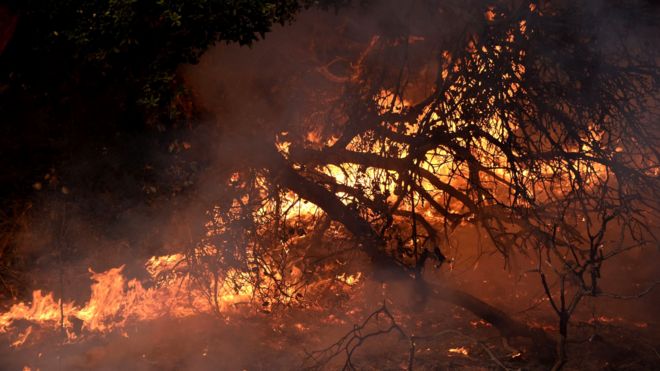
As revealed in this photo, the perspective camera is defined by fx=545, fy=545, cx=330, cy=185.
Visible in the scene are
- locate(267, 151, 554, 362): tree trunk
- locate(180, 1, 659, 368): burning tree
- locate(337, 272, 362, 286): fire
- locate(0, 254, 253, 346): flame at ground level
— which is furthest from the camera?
locate(337, 272, 362, 286): fire

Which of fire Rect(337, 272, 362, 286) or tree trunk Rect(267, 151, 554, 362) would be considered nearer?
tree trunk Rect(267, 151, 554, 362)

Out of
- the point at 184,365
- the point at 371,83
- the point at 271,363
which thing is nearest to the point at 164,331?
the point at 184,365

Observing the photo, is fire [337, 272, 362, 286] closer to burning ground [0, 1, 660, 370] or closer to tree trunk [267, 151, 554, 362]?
burning ground [0, 1, 660, 370]

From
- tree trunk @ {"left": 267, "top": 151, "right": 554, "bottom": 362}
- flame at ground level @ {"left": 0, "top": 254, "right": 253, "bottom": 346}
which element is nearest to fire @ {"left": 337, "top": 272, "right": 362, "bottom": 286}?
tree trunk @ {"left": 267, "top": 151, "right": 554, "bottom": 362}

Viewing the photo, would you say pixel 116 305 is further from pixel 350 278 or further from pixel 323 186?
pixel 350 278

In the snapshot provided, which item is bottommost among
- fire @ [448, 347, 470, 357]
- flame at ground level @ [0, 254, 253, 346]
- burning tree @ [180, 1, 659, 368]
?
fire @ [448, 347, 470, 357]

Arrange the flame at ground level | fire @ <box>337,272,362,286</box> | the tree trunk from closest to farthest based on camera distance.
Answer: the flame at ground level < the tree trunk < fire @ <box>337,272,362,286</box>

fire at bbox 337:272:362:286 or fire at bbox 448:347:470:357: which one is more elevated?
fire at bbox 337:272:362:286

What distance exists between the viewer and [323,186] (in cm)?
651

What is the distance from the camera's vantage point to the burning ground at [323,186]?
18.2 feet

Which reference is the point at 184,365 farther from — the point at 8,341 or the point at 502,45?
the point at 502,45

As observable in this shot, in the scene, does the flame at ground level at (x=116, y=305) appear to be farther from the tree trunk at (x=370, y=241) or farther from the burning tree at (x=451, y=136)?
the tree trunk at (x=370, y=241)

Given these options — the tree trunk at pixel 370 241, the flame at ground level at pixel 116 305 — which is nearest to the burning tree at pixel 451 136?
the tree trunk at pixel 370 241

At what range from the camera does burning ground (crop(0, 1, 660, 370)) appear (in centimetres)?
555
